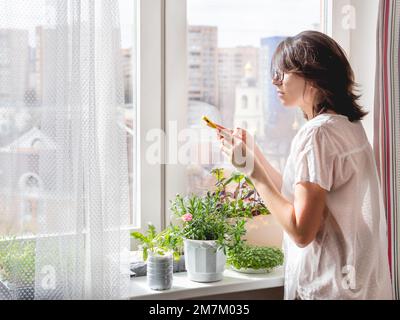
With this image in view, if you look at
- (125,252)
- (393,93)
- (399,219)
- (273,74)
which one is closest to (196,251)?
(125,252)

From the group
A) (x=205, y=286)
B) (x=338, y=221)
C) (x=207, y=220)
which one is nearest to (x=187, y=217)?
(x=207, y=220)

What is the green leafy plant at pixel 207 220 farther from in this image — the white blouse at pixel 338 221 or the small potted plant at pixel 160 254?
the white blouse at pixel 338 221

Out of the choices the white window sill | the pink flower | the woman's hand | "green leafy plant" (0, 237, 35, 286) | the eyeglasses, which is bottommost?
the white window sill

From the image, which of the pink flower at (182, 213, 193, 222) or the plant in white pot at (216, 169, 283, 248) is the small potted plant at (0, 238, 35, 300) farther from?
the plant in white pot at (216, 169, 283, 248)

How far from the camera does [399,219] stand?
1.82 metres

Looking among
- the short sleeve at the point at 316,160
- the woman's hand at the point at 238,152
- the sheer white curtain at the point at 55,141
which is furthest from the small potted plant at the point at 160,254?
the short sleeve at the point at 316,160

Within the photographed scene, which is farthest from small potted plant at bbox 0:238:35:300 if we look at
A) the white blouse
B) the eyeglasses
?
the eyeglasses

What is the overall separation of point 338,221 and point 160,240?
1.66ft

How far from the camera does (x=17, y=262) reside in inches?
56.5

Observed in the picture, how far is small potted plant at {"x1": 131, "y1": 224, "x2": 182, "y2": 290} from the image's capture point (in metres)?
1.60

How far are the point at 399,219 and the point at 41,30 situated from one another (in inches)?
46.8

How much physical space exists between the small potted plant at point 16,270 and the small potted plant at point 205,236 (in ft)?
1.46

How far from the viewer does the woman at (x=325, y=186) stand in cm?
145

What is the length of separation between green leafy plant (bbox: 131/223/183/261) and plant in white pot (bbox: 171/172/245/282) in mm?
25
